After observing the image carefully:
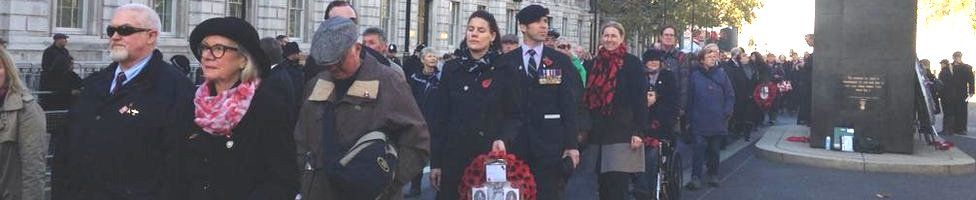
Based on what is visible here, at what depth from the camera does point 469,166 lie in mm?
5676

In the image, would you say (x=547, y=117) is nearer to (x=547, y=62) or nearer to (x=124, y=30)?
(x=547, y=62)

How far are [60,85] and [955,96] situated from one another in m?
16.6

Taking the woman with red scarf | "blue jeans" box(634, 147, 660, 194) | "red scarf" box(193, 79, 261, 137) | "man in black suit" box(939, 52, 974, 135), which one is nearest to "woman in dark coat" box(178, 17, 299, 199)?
"red scarf" box(193, 79, 261, 137)

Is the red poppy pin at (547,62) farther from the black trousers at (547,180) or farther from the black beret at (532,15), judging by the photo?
the black trousers at (547,180)

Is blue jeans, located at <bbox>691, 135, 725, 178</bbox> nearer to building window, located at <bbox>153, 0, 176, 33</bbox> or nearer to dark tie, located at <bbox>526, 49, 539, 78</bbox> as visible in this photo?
dark tie, located at <bbox>526, 49, 539, 78</bbox>

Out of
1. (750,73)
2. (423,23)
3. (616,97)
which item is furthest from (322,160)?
(423,23)

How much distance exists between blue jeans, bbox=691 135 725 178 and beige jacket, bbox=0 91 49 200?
7099mm

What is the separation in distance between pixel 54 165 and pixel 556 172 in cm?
274

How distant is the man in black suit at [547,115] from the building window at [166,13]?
20.6m

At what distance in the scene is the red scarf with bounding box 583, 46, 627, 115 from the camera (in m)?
7.53

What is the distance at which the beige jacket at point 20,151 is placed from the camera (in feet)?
16.3

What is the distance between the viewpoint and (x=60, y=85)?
39.1ft

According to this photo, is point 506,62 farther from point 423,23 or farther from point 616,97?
point 423,23

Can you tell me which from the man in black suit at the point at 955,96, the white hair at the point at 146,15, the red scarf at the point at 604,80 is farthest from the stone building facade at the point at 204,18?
the white hair at the point at 146,15
